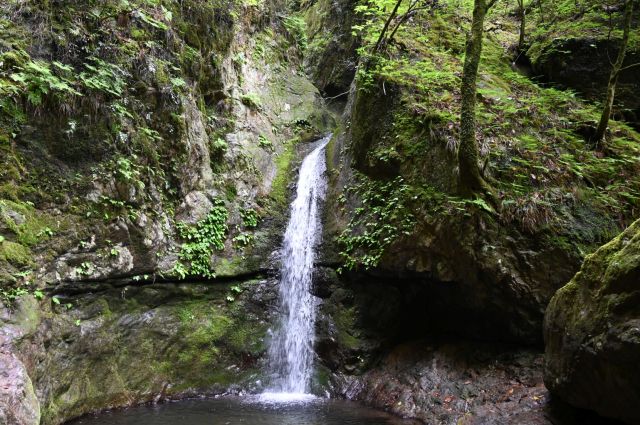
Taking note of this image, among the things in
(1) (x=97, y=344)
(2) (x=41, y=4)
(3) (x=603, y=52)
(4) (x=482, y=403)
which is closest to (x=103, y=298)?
(1) (x=97, y=344)

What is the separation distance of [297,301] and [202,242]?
2545mm

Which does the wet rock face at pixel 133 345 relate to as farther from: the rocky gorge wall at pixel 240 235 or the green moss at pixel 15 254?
the green moss at pixel 15 254

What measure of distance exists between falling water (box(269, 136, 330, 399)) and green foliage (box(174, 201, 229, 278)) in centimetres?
167

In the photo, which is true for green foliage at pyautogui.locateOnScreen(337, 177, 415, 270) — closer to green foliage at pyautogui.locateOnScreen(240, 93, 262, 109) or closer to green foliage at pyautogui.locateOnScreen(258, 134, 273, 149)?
green foliage at pyautogui.locateOnScreen(258, 134, 273, 149)

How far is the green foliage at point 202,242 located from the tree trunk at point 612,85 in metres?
8.13

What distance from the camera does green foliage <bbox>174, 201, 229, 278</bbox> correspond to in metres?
8.58

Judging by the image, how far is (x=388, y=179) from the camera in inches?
354

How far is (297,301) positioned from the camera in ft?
31.2

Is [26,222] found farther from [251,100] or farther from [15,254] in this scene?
[251,100]

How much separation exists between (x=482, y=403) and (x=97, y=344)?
6452 mm

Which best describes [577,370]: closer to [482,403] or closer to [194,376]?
[482,403]

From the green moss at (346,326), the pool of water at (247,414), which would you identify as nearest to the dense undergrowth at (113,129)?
the pool of water at (247,414)

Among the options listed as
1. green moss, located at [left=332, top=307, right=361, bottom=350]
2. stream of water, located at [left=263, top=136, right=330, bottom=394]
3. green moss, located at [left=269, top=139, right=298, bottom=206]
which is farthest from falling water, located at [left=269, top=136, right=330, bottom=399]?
green moss, located at [left=332, top=307, right=361, bottom=350]

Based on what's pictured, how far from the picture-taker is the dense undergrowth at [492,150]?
7125 millimetres
